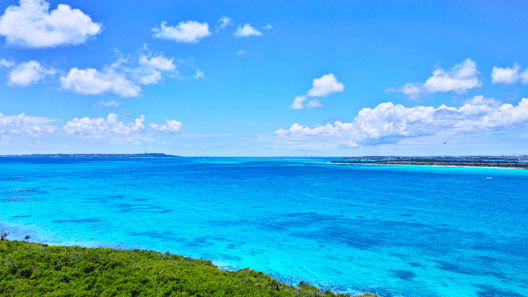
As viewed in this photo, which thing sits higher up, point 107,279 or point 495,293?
point 107,279

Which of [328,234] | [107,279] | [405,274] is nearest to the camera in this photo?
[107,279]

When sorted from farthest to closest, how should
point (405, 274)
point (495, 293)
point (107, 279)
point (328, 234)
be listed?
point (328, 234)
point (405, 274)
point (495, 293)
point (107, 279)

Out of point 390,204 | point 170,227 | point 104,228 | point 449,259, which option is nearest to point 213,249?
point 170,227

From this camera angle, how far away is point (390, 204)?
47719 mm

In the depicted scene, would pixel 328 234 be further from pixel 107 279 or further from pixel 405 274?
pixel 107 279

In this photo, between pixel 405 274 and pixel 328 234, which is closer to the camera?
pixel 405 274

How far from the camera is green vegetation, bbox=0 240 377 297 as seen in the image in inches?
488

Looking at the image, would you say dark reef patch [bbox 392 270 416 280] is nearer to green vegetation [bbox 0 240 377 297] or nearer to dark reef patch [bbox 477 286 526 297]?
dark reef patch [bbox 477 286 526 297]

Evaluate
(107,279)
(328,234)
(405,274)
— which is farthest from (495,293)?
(107,279)

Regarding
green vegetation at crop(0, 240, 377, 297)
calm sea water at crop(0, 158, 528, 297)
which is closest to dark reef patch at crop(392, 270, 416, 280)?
calm sea water at crop(0, 158, 528, 297)

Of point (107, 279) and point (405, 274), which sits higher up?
point (107, 279)

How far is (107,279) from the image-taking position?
13.5 metres

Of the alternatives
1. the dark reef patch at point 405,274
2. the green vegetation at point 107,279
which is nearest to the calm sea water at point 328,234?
the dark reef patch at point 405,274

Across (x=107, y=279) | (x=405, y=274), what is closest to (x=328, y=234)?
(x=405, y=274)
